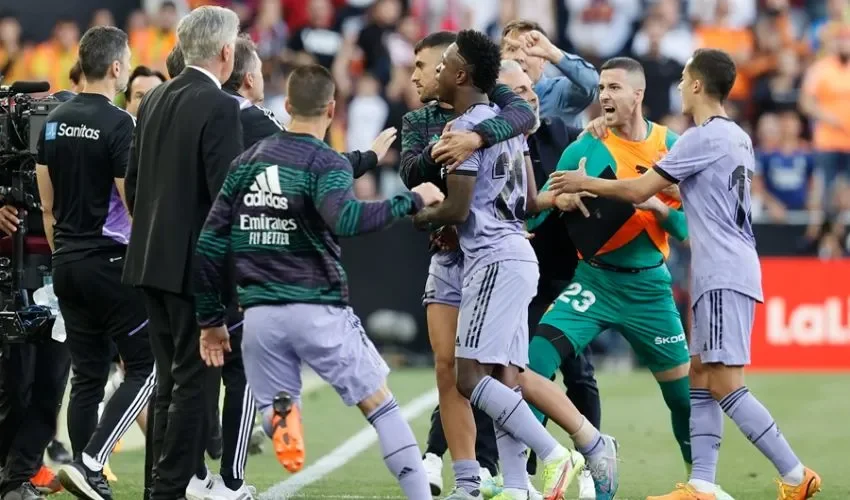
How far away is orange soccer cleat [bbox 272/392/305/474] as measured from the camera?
6363 millimetres

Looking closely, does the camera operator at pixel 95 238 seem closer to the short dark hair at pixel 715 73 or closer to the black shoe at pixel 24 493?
the black shoe at pixel 24 493

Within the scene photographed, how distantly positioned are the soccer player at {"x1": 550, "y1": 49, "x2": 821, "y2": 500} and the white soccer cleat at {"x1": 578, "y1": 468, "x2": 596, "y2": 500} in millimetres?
900

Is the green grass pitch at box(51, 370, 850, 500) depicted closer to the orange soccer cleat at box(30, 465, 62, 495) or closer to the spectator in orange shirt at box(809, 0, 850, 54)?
the orange soccer cleat at box(30, 465, 62, 495)

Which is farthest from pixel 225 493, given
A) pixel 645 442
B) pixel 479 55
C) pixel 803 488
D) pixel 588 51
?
pixel 588 51

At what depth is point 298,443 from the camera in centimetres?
639

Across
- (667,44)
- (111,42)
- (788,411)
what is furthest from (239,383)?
(667,44)

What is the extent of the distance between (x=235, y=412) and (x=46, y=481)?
181 cm

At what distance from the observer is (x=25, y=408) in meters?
8.29

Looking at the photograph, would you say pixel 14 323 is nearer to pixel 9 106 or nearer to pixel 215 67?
pixel 9 106

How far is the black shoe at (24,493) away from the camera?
8031 millimetres

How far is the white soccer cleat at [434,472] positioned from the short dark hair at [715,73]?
2542 millimetres

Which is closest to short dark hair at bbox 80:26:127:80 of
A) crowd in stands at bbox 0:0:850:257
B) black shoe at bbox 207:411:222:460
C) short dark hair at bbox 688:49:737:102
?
black shoe at bbox 207:411:222:460

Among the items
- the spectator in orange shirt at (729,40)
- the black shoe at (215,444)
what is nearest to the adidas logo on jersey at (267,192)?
the black shoe at (215,444)

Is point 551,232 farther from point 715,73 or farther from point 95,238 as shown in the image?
point 95,238
